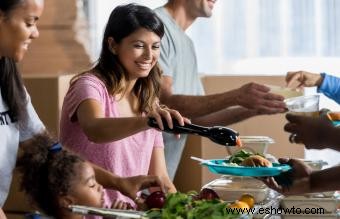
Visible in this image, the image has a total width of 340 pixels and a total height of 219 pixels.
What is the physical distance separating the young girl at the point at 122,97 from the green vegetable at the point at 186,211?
464 millimetres

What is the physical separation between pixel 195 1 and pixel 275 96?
0.68 meters

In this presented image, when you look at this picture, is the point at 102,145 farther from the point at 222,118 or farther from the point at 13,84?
the point at 222,118

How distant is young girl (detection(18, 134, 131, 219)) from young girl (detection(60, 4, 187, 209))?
16cm

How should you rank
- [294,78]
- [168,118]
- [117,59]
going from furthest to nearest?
[294,78]
[117,59]
[168,118]

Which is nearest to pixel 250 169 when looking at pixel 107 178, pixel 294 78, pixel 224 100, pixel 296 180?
pixel 296 180

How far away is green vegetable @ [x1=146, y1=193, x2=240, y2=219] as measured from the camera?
1420 millimetres

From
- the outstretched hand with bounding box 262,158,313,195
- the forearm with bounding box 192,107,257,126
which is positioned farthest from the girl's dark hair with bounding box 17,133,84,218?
the forearm with bounding box 192,107,257,126

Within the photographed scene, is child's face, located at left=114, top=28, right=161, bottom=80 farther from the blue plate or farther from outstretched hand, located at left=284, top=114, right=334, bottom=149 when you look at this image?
outstretched hand, located at left=284, top=114, right=334, bottom=149

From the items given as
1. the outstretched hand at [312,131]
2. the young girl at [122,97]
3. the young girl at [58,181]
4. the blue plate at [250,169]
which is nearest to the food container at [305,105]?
the blue plate at [250,169]

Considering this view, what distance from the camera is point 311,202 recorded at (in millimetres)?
1820

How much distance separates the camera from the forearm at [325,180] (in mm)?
1717

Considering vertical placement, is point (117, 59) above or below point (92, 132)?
above

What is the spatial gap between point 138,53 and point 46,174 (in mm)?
493

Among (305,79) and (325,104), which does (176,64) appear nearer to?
(305,79)
